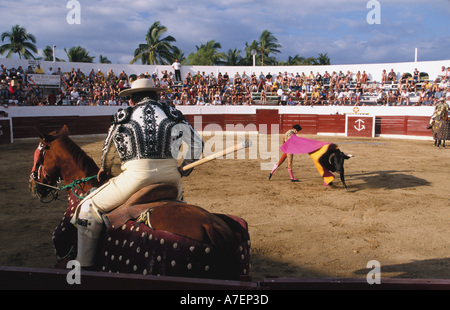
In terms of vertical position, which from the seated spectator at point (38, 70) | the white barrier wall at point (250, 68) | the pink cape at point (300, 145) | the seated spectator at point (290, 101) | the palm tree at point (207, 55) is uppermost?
the palm tree at point (207, 55)

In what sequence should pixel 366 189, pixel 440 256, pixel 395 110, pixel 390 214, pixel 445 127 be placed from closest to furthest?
pixel 440 256, pixel 390 214, pixel 366 189, pixel 445 127, pixel 395 110

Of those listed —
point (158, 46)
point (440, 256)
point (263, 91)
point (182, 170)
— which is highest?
point (158, 46)

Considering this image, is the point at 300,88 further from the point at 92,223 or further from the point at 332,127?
the point at 92,223

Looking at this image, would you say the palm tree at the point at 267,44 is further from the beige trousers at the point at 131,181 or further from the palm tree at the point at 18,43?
the beige trousers at the point at 131,181

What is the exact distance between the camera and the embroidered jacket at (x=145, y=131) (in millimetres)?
2479

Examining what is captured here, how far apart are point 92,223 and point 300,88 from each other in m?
20.7

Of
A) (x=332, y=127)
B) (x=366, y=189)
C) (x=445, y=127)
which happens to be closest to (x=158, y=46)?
(x=332, y=127)

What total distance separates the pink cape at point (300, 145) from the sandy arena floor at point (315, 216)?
0.66 meters

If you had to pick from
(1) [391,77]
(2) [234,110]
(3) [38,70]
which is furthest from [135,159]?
(1) [391,77]

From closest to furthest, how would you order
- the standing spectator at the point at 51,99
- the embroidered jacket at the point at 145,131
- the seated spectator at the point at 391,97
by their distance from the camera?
the embroidered jacket at the point at 145,131 → the standing spectator at the point at 51,99 → the seated spectator at the point at 391,97

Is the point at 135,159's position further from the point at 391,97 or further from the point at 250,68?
the point at 250,68

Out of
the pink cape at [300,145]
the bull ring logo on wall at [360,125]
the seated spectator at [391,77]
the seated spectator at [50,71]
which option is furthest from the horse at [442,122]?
the seated spectator at [50,71]

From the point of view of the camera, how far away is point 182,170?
2641 millimetres

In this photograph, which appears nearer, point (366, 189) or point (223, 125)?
point (366, 189)
